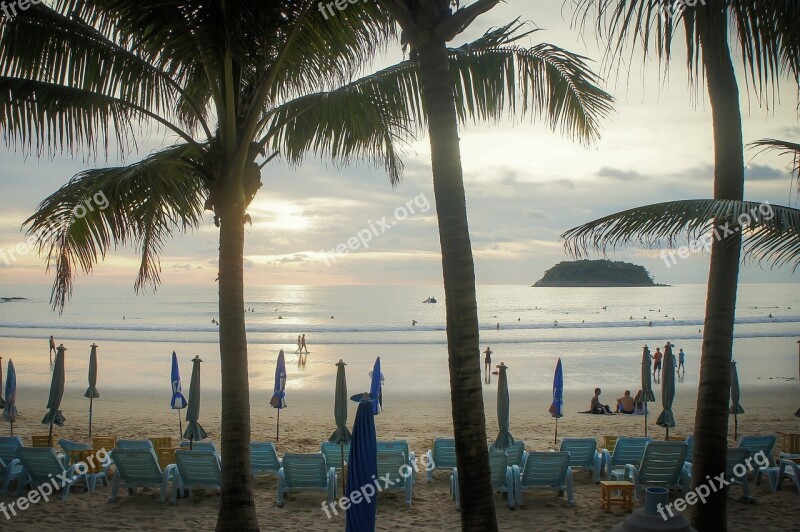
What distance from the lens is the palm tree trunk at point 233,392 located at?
5.82 metres

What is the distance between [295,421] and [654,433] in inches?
343

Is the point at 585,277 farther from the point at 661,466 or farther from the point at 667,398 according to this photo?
the point at 661,466

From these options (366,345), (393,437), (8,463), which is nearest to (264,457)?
(8,463)

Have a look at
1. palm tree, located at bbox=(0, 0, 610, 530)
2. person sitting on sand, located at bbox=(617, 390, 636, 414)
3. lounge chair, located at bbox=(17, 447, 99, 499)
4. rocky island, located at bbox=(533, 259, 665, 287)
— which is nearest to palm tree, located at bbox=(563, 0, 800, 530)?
palm tree, located at bbox=(0, 0, 610, 530)

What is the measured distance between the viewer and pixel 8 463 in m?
9.87

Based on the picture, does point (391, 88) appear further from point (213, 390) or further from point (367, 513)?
point (213, 390)

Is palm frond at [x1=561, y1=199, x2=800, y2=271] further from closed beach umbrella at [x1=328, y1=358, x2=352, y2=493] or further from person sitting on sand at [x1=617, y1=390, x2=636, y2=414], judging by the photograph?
person sitting on sand at [x1=617, y1=390, x2=636, y2=414]

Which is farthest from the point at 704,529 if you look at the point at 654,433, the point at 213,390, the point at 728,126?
the point at 213,390

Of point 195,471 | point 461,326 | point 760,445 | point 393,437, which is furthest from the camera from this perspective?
point 393,437

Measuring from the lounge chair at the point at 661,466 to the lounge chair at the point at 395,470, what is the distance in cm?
300

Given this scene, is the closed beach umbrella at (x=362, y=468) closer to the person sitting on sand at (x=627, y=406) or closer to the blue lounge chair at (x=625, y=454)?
the blue lounge chair at (x=625, y=454)

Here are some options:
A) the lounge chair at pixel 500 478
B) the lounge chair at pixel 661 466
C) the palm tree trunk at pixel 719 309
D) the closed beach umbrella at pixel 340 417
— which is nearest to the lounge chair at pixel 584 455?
the lounge chair at pixel 661 466

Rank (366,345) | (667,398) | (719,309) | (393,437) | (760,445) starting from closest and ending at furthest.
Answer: (719,309)
(760,445)
(667,398)
(393,437)
(366,345)

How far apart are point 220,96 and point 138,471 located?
18.4 ft
